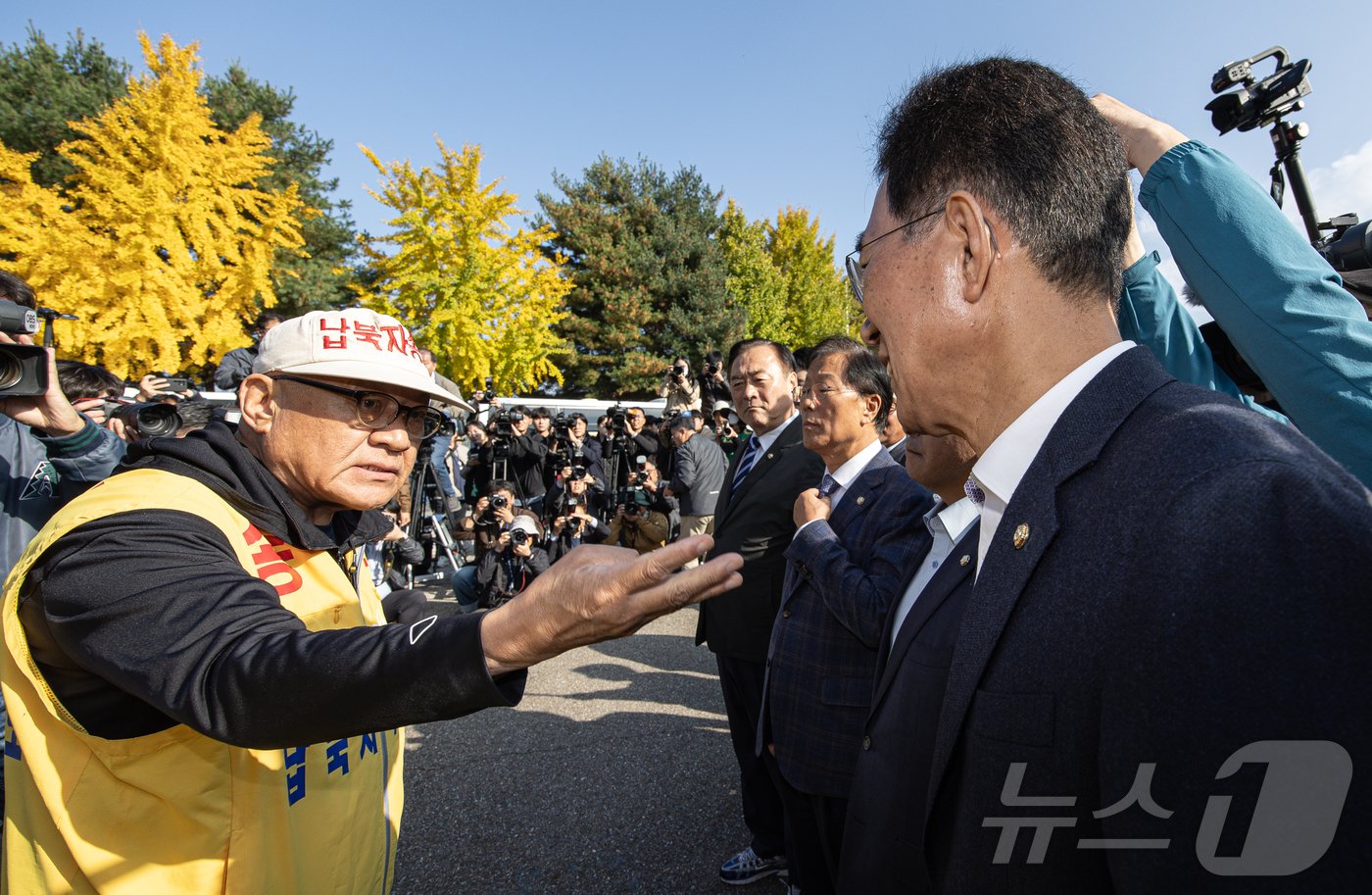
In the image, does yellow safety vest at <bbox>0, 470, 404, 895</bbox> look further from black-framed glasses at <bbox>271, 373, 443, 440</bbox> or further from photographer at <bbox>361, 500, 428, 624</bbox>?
photographer at <bbox>361, 500, 428, 624</bbox>

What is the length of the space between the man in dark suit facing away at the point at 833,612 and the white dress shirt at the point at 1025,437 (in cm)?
100

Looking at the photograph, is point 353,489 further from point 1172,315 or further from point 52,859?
point 1172,315

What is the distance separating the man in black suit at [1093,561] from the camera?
64 cm

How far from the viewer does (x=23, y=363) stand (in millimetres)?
2324

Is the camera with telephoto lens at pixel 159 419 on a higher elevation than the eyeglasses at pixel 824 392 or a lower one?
higher

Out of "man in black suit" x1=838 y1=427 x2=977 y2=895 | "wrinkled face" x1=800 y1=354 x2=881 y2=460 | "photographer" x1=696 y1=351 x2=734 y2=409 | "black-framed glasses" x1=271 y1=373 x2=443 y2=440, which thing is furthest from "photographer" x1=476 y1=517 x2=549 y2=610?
"man in black suit" x1=838 y1=427 x2=977 y2=895

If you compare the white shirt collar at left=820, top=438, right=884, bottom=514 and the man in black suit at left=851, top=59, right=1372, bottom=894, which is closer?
the man in black suit at left=851, top=59, right=1372, bottom=894

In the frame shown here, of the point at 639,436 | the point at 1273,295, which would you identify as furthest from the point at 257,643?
the point at 639,436

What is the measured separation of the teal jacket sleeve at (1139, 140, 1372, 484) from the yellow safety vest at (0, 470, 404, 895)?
2.00 metres

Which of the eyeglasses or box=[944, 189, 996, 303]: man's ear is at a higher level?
box=[944, 189, 996, 303]: man's ear

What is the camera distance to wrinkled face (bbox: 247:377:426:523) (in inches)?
67.3

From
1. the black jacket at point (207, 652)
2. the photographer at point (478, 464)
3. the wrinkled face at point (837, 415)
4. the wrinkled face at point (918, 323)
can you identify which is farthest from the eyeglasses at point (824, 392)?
the photographer at point (478, 464)

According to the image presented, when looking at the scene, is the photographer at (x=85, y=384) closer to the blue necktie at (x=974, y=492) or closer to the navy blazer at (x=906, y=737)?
the navy blazer at (x=906, y=737)

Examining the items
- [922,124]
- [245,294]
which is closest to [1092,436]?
[922,124]
